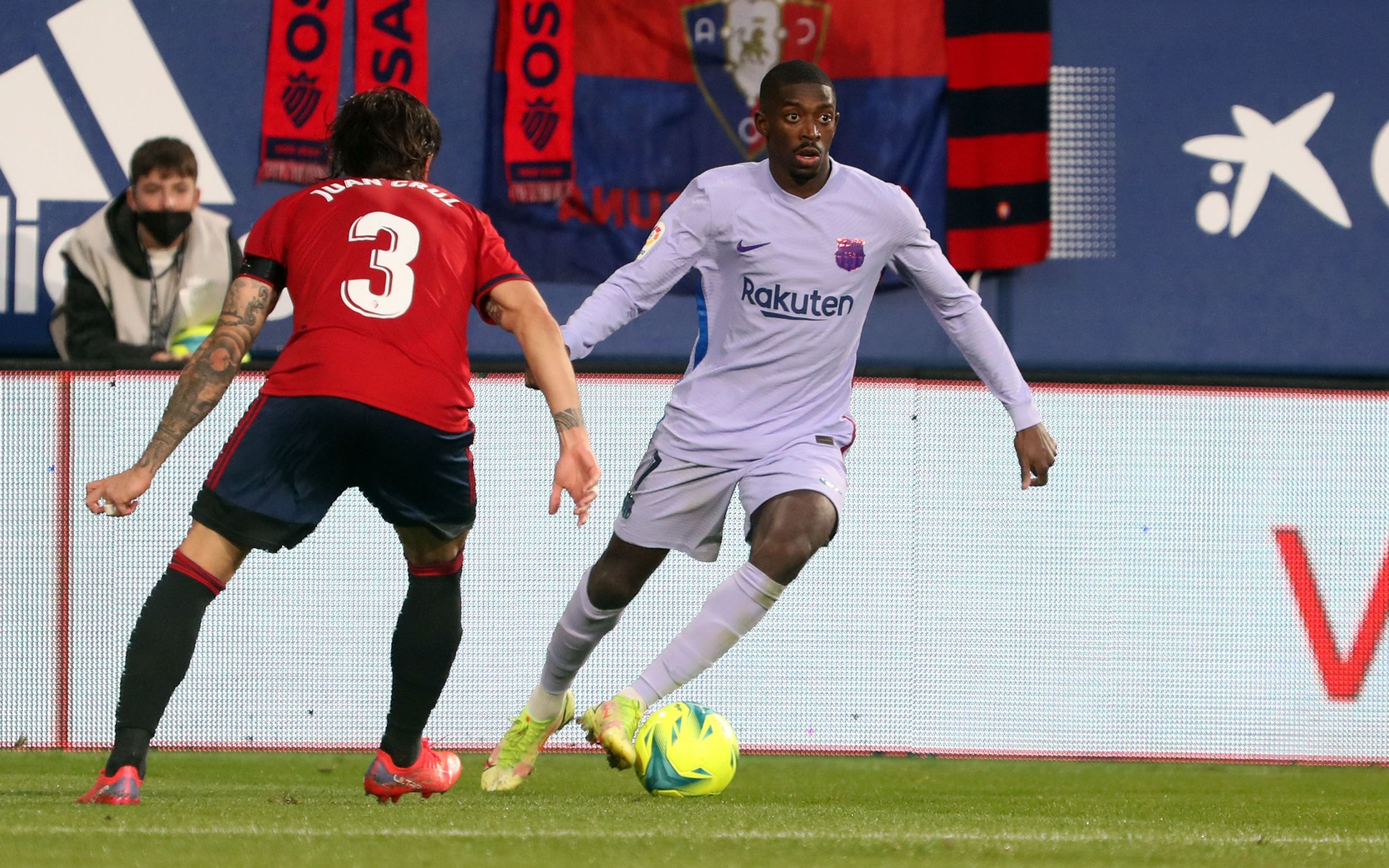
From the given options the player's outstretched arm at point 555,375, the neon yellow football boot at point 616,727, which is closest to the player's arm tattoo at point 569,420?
the player's outstretched arm at point 555,375

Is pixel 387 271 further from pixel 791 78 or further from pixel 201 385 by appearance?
pixel 791 78

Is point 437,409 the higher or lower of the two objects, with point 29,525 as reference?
higher

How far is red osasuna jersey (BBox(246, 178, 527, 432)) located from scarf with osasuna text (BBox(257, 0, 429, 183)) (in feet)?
17.0

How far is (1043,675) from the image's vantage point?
6527mm

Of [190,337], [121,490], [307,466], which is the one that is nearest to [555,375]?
[307,466]

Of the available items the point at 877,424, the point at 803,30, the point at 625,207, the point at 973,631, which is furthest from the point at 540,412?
the point at 803,30

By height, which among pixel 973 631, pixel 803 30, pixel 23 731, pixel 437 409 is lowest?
pixel 23 731

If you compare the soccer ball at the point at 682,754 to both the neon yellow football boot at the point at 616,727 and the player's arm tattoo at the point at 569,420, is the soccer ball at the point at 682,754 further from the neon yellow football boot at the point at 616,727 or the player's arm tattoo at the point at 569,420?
the player's arm tattoo at the point at 569,420

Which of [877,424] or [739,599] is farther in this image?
[877,424]

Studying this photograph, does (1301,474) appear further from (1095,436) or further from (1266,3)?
(1266,3)

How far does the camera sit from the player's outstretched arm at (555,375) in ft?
13.3

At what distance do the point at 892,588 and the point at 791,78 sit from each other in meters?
2.15

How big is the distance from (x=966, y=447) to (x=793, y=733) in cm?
115

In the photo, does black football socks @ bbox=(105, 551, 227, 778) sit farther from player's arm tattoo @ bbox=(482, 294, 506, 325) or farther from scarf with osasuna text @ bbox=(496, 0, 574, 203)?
scarf with osasuna text @ bbox=(496, 0, 574, 203)
